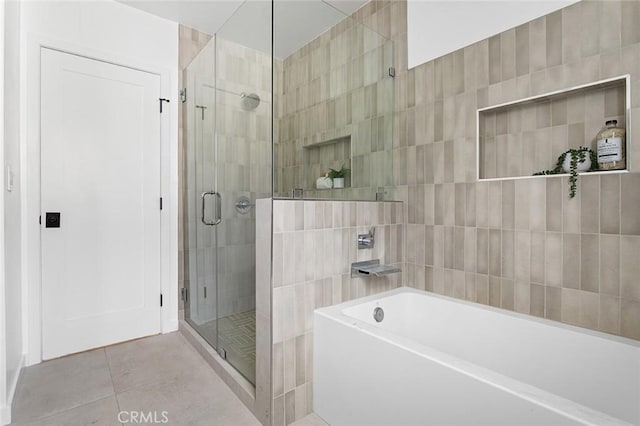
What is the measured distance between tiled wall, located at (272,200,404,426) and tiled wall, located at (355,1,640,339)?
0.60 meters

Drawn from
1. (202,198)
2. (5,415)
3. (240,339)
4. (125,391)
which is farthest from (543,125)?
(5,415)

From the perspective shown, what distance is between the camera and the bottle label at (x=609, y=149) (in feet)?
4.69

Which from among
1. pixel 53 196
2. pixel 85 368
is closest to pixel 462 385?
pixel 85 368

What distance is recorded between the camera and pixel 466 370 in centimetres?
110

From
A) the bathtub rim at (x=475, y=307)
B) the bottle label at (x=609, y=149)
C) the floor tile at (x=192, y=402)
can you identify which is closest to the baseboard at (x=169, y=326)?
the floor tile at (x=192, y=402)

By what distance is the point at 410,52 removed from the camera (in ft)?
7.43

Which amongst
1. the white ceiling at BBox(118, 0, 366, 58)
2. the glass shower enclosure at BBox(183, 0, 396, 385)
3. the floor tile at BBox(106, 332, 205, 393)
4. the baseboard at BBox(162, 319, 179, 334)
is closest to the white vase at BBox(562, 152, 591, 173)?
the glass shower enclosure at BBox(183, 0, 396, 385)

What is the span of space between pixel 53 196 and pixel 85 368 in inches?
47.5

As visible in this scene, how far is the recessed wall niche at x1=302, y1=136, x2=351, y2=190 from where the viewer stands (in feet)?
5.91

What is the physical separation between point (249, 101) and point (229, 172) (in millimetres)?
495

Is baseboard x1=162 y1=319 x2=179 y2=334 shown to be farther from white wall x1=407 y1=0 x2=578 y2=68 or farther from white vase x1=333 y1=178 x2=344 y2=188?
white wall x1=407 y1=0 x2=578 y2=68

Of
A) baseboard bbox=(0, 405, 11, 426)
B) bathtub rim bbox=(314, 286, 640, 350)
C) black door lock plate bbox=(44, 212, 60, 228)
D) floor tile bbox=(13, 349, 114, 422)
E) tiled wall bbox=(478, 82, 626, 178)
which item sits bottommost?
floor tile bbox=(13, 349, 114, 422)

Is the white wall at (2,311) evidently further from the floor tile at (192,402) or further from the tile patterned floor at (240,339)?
the tile patterned floor at (240,339)

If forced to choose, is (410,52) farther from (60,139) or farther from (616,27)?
(60,139)
